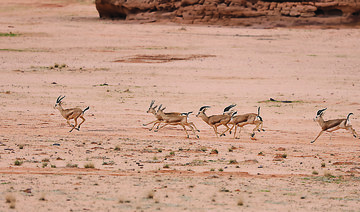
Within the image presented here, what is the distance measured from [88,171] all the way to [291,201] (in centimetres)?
351

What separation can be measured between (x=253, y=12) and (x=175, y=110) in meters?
28.0

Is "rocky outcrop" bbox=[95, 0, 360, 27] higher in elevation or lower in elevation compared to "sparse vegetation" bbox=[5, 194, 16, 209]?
higher

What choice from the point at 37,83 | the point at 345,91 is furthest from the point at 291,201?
the point at 37,83

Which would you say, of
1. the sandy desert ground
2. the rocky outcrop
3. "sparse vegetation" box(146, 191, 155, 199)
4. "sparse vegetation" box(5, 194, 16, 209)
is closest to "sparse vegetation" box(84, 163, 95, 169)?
the sandy desert ground

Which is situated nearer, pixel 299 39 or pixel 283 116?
pixel 283 116

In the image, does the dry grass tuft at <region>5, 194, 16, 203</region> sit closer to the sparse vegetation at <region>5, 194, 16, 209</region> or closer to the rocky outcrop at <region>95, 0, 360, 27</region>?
the sparse vegetation at <region>5, 194, 16, 209</region>

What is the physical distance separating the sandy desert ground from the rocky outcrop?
2373 millimetres

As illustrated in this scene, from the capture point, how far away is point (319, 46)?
37406 mm

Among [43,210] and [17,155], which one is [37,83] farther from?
[43,210]

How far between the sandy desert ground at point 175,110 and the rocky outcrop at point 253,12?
2.37 metres

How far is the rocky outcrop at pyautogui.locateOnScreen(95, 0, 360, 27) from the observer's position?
45.3 m

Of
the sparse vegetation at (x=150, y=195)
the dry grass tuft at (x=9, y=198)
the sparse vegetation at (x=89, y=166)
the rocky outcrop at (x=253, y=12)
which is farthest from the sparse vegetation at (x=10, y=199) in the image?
the rocky outcrop at (x=253, y=12)

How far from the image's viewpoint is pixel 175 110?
780 inches

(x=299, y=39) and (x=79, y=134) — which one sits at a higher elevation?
(x=299, y=39)
